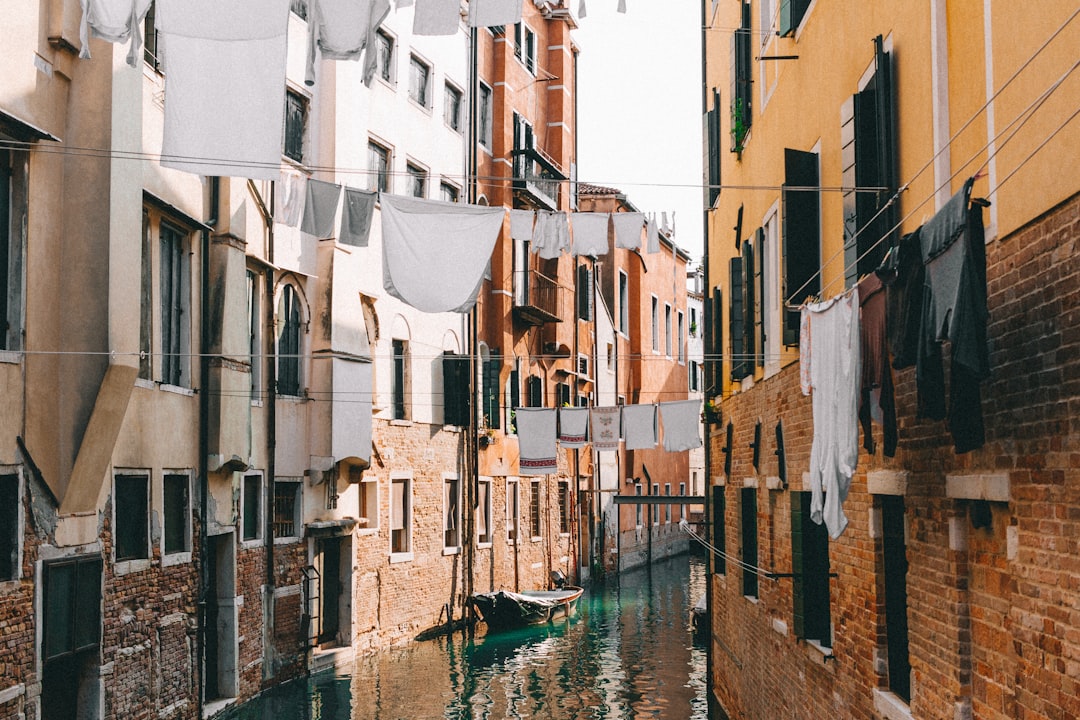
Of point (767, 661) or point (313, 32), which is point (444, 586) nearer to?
point (767, 661)

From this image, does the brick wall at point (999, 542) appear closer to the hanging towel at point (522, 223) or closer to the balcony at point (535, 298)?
the hanging towel at point (522, 223)

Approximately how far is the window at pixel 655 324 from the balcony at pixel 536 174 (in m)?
13.9

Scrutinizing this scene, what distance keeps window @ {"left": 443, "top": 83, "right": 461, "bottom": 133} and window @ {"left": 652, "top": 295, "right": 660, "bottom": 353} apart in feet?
69.5

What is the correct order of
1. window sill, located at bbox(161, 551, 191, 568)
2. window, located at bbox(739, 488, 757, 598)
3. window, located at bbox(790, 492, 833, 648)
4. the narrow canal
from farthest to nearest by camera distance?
the narrow canal < window sill, located at bbox(161, 551, 191, 568) < window, located at bbox(739, 488, 757, 598) < window, located at bbox(790, 492, 833, 648)

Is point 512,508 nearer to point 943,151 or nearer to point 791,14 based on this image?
point 791,14

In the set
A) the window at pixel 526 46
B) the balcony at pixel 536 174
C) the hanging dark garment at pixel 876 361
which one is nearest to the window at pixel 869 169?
the hanging dark garment at pixel 876 361

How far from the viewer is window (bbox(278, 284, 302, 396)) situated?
19.3 m

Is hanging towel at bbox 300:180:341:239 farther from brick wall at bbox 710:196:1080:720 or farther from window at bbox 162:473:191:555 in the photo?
brick wall at bbox 710:196:1080:720

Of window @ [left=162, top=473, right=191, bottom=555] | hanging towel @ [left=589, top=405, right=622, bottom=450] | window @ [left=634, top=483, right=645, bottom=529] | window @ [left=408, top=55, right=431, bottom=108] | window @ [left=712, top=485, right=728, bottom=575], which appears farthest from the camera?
window @ [left=634, top=483, right=645, bottom=529]

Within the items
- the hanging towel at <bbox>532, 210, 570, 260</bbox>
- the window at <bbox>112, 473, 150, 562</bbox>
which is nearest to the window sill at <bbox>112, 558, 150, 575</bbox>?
the window at <bbox>112, 473, 150, 562</bbox>

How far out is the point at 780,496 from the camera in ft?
37.9

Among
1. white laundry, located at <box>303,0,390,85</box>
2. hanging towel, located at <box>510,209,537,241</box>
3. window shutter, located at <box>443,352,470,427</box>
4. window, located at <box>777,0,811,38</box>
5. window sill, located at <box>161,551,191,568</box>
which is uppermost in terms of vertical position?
window, located at <box>777,0,811,38</box>

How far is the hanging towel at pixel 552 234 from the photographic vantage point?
45.3 ft

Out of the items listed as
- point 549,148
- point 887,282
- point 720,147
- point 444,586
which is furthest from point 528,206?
point 887,282
